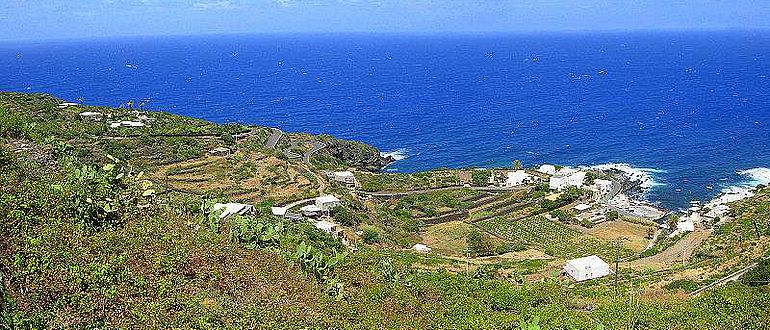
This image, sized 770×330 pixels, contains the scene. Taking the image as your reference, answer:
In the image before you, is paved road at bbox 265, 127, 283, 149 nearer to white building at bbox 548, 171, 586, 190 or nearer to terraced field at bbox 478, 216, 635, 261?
terraced field at bbox 478, 216, 635, 261

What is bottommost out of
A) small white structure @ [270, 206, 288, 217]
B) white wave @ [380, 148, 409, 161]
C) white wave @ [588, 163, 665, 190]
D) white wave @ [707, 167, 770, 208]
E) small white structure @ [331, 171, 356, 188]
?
white wave @ [380, 148, 409, 161]

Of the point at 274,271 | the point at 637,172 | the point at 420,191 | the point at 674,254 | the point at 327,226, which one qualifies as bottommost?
the point at 637,172

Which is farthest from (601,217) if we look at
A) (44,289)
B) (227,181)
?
(44,289)

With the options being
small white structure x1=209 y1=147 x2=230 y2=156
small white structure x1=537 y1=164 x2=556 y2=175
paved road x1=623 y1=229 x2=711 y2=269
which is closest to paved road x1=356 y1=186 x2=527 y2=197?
small white structure x1=537 y1=164 x2=556 y2=175

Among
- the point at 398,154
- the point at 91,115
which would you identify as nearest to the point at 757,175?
the point at 398,154

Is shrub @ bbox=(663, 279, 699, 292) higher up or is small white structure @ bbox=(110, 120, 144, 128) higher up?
small white structure @ bbox=(110, 120, 144, 128)

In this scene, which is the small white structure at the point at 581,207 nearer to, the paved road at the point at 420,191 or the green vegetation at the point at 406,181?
the paved road at the point at 420,191

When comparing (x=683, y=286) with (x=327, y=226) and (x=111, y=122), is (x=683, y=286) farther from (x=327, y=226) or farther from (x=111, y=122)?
(x=111, y=122)
